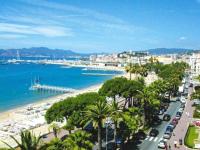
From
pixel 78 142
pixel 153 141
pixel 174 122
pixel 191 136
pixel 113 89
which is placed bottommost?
pixel 191 136

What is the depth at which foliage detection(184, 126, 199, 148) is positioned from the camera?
50763 millimetres

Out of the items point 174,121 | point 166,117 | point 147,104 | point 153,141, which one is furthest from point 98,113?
point 166,117

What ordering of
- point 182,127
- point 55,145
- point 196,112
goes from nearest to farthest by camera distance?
point 55,145 → point 182,127 → point 196,112

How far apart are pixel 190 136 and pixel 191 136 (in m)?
0.19

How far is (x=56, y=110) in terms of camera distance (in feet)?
169

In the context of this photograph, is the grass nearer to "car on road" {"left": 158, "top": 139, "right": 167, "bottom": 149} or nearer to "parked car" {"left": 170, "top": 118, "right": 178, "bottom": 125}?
"parked car" {"left": 170, "top": 118, "right": 178, "bottom": 125}

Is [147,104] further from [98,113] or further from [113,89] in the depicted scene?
[98,113]

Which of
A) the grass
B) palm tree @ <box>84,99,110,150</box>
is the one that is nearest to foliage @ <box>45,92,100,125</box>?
palm tree @ <box>84,99,110,150</box>

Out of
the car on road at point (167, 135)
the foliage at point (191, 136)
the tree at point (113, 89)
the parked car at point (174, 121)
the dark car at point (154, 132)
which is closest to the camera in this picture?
the foliage at point (191, 136)

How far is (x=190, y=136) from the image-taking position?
2176 inches

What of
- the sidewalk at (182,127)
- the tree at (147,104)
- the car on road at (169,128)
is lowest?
the sidewalk at (182,127)

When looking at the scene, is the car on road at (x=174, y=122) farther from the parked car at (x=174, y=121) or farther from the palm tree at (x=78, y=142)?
the palm tree at (x=78, y=142)

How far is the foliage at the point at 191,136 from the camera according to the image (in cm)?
5076

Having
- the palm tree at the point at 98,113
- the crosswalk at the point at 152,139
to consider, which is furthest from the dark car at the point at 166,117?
the palm tree at the point at 98,113
